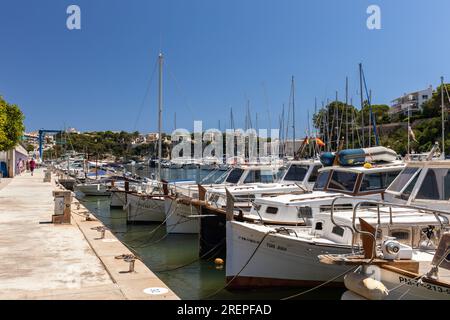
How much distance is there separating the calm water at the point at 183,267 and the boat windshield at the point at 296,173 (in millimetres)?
5009

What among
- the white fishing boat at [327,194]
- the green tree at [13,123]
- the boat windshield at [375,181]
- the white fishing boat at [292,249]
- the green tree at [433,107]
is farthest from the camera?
the green tree at [433,107]

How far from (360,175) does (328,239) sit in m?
4.59

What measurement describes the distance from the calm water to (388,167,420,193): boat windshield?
10.0 feet

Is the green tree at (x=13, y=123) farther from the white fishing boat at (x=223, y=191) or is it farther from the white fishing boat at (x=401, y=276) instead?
the white fishing boat at (x=401, y=276)

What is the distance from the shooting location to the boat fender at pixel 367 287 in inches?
255

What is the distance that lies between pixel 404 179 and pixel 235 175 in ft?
39.2

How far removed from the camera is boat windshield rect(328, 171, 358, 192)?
14.8 meters

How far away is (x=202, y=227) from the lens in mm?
15453

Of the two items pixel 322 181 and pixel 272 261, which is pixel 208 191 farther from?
pixel 272 261

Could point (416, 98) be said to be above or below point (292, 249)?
above

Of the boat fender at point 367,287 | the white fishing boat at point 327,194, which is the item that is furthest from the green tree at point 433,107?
the boat fender at point 367,287

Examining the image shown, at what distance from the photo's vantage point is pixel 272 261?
36.8 feet

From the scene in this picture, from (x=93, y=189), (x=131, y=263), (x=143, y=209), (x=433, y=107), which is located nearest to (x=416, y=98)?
(x=433, y=107)
